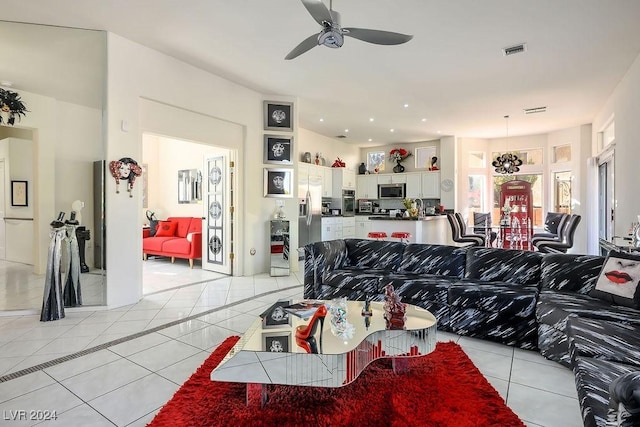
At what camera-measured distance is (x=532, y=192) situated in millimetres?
9125

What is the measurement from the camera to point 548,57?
4.40 metres

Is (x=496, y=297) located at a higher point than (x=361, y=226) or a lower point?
lower

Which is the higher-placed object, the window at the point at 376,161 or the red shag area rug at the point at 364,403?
the window at the point at 376,161

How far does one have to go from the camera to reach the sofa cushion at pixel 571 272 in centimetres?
294

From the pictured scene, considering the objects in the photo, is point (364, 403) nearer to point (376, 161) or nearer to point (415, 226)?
point (415, 226)

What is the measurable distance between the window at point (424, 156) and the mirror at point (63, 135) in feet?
26.9

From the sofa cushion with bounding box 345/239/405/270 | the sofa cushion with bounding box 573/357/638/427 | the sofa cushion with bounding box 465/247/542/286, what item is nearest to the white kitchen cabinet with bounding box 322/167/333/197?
the sofa cushion with bounding box 345/239/405/270

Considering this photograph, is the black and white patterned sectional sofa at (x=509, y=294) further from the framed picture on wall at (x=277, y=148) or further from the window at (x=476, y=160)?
the window at (x=476, y=160)

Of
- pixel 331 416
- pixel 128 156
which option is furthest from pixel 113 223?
pixel 331 416

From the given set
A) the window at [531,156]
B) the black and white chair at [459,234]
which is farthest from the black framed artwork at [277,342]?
the window at [531,156]

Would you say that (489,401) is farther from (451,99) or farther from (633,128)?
(451,99)

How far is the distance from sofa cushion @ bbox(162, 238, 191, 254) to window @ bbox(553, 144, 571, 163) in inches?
364

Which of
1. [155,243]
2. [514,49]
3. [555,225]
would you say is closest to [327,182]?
[155,243]

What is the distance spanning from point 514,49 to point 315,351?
173 inches
